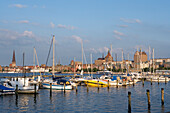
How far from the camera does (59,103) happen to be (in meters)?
41.7

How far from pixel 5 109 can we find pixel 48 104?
270 inches

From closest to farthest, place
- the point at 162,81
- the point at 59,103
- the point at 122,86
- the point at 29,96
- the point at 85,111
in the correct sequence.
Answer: the point at 85,111, the point at 59,103, the point at 29,96, the point at 122,86, the point at 162,81

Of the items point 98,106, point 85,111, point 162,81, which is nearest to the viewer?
point 85,111

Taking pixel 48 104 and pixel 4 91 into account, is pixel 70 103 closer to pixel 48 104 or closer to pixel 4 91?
pixel 48 104

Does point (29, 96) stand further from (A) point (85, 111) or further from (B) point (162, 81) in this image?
(B) point (162, 81)

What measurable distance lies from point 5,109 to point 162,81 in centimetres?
7266

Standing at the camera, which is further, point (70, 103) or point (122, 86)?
point (122, 86)

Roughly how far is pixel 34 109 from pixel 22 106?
3303mm

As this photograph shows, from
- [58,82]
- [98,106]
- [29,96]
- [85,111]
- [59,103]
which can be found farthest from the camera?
[58,82]

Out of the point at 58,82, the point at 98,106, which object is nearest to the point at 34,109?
the point at 98,106

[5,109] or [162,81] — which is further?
[162,81]

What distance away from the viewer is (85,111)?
34969mm

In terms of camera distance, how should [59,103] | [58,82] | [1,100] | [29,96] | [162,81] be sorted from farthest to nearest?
1. [162,81]
2. [58,82]
3. [29,96]
4. [1,100]
5. [59,103]

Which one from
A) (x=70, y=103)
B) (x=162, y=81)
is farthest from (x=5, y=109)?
(x=162, y=81)
